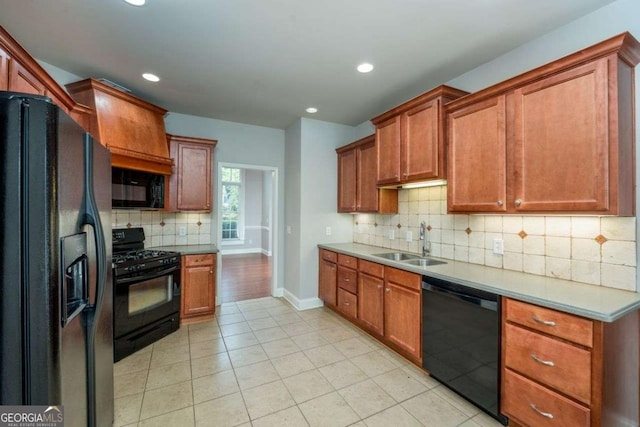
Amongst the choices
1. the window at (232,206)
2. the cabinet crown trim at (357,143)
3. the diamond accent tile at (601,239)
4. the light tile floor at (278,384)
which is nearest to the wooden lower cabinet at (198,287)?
the light tile floor at (278,384)

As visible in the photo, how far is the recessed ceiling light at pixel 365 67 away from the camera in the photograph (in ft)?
8.32

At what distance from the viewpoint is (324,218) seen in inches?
165

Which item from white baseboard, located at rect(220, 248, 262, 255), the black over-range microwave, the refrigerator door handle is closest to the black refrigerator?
the refrigerator door handle

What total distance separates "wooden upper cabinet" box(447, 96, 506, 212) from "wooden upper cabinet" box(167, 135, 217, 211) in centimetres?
295

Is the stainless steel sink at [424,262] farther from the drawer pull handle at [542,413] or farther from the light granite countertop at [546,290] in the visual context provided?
the drawer pull handle at [542,413]

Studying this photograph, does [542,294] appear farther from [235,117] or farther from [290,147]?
[235,117]

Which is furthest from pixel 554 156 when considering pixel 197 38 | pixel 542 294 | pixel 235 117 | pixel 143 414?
pixel 235 117

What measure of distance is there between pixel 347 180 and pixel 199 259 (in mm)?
2234

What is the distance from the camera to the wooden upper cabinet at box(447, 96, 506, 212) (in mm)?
2068

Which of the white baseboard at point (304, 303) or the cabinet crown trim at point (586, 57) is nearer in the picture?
the cabinet crown trim at point (586, 57)

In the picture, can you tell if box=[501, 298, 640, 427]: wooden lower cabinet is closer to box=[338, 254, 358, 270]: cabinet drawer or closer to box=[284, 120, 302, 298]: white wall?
box=[338, 254, 358, 270]: cabinet drawer

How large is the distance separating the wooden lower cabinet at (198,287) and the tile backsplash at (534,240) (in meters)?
2.46

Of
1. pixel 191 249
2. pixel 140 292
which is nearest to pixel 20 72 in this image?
pixel 140 292

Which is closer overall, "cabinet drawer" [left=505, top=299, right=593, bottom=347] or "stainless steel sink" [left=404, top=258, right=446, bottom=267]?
"cabinet drawer" [left=505, top=299, right=593, bottom=347]
